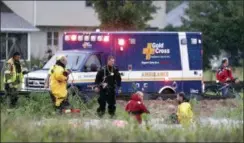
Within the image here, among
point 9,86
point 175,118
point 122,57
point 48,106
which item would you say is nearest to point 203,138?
point 175,118

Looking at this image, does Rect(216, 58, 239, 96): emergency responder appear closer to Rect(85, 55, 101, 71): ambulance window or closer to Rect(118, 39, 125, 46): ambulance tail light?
Rect(118, 39, 125, 46): ambulance tail light

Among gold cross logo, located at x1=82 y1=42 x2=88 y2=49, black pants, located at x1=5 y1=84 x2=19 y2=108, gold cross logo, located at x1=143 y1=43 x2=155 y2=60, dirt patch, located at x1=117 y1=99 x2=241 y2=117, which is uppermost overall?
gold cross logo, located at x1=82 y1=42 x2=88 y2=49

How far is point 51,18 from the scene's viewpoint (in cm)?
4900

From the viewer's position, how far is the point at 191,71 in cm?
2478

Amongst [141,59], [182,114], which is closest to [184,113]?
[182,114]

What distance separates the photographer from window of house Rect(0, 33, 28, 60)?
42781 mm

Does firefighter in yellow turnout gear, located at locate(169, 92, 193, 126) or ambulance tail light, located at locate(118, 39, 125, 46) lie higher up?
ambulance tail light, located at locate(118, 39, 125, 46)

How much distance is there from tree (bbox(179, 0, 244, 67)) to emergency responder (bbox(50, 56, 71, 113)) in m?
27.6

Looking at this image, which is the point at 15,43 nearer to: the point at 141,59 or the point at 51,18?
the point at 51,18

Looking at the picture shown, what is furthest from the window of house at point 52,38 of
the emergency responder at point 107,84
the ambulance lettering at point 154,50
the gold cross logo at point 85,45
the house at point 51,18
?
the emergency responder at point 107,84

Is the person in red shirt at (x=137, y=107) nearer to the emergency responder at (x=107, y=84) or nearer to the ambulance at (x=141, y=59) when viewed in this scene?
the emergency responder at (x=107, y=84)

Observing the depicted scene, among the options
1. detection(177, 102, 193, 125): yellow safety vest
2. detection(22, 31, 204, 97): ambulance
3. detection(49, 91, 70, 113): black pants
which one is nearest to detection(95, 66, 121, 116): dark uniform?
detection(49, 91, 70, 113): black pants

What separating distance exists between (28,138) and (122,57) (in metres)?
13.2

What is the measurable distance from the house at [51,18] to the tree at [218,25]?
10.6 feet
